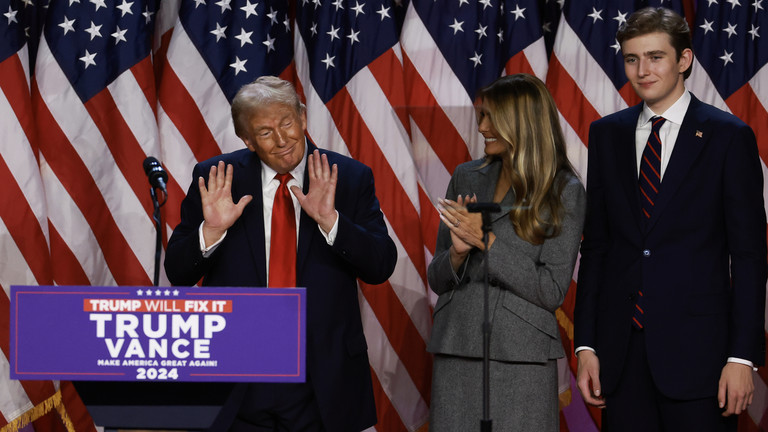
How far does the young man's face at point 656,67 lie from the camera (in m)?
2.54

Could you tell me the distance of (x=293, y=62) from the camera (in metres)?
4.04

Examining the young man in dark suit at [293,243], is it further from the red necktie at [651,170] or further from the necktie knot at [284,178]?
the red necktie at [651,170]

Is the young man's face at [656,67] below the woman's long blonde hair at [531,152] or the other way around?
the other way around

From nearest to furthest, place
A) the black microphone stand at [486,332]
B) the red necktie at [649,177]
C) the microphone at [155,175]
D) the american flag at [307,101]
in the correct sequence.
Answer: the black microphone stand at [486,332] < the microphone at [155,175] < the red necktie at [649,177] < the american flag at [307,101]

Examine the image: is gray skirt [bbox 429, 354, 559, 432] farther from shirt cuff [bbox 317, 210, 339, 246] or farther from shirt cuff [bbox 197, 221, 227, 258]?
shirt cuff [bbox 197, 221, 227, 258]

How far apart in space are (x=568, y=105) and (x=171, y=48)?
1840 millimetres

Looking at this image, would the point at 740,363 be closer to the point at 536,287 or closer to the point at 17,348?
the point at 536,287

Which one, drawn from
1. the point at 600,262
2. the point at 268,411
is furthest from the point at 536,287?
the point at 268,411

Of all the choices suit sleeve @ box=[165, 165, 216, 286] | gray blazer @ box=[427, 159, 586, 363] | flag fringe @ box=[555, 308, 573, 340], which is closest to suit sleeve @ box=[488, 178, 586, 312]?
gray blazer @ box=[427, 159, 586, 363]

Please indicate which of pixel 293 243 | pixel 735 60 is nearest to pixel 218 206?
pixel 293 243

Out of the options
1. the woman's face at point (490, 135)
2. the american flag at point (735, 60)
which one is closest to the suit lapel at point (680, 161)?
the woman's face at point (490, 135)

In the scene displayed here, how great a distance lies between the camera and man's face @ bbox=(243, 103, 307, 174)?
8.49 feet

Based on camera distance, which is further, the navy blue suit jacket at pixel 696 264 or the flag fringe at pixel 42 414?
the flag fringe at pixel 42 414

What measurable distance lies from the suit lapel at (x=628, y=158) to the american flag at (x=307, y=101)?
4.12 feet
